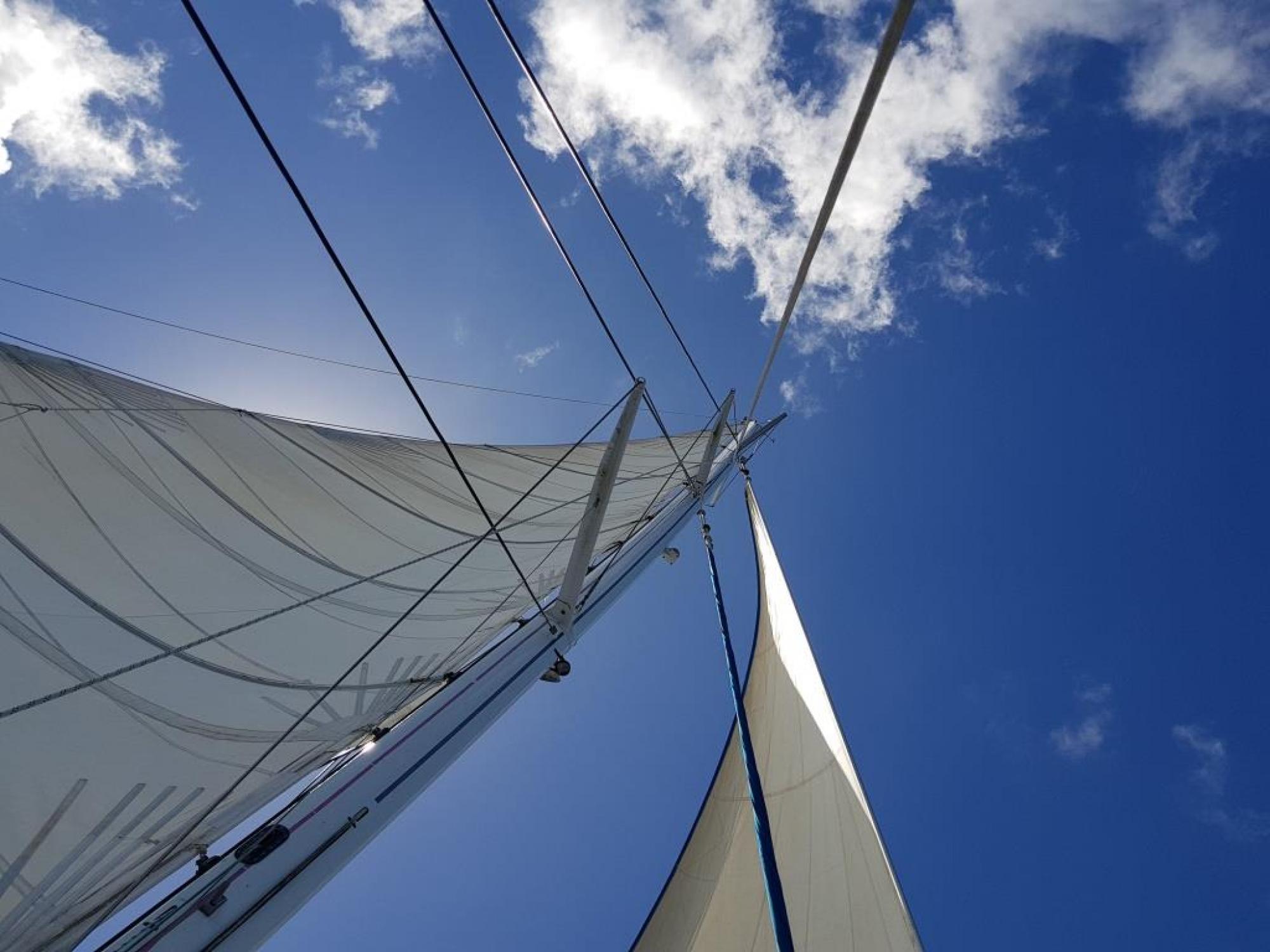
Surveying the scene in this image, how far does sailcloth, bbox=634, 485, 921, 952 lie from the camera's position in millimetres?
3576

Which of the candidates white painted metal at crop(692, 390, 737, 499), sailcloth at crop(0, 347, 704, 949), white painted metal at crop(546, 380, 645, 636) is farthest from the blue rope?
white painted metal at crop(692, 390, 737, 499)

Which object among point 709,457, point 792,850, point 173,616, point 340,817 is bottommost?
point 340,817

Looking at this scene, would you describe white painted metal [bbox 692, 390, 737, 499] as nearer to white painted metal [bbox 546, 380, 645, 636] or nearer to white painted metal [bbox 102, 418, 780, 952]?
white painted metal [bbox 546, 380, 645, 636]

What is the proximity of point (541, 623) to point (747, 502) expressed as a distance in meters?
6.17

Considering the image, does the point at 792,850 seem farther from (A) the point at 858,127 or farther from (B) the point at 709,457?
(A) the point at 858,127

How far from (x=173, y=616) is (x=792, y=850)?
4006mm

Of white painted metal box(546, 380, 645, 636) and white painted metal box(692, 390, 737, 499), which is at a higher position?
white painted metal box(692, 390, 737, 499)

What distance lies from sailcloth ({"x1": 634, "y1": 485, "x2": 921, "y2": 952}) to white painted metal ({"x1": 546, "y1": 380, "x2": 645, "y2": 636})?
1.91 meters

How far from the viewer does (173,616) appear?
2457mm

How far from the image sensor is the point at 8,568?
2.06 m

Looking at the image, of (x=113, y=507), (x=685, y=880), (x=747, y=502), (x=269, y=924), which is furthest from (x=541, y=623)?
(x=747, y=502)

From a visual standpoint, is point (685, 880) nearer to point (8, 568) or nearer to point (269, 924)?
point (269, 924)

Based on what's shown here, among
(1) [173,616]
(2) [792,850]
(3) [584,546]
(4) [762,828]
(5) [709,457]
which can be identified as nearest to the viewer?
(4) [762,828]

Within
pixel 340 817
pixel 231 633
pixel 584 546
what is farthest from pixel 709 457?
pixel 340 817
